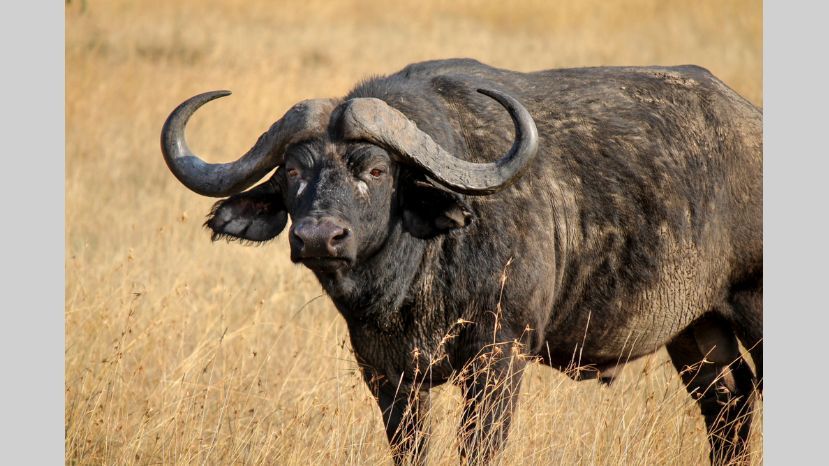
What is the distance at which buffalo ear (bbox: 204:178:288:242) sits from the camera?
17.8ft

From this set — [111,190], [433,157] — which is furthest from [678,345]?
[111,190]

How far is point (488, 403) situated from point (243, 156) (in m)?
1.67

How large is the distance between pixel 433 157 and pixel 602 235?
1.21 metres

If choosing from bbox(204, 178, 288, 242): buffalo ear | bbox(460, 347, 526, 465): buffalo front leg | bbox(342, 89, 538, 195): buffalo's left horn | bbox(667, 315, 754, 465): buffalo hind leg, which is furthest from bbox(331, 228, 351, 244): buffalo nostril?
bbox(667, 315, 754, 465): buffalo hind leg

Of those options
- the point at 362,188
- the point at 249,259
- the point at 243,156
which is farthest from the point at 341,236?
the point at 249,259

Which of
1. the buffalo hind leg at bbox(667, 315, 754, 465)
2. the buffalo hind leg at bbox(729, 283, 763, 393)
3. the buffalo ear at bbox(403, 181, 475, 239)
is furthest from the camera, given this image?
the buffalo hind leg at bbox(667, 315, 754, 465)

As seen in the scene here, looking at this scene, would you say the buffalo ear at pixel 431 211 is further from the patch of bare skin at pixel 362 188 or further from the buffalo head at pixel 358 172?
the patch of bare skin at pixel 362 188

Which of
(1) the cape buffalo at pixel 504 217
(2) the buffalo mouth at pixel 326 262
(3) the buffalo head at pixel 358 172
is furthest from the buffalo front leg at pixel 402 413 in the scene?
(2) the buffalo mouth at pixel 326 262

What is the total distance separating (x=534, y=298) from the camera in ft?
17.5

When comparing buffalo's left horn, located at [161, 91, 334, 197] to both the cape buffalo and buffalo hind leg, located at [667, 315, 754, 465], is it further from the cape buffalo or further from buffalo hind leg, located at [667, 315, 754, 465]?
buffalo hind leg, located at [667, 315, 754, 465]

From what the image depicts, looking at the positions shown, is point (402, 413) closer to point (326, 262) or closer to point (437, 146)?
point (326, 262)

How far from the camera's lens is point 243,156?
17.2ft

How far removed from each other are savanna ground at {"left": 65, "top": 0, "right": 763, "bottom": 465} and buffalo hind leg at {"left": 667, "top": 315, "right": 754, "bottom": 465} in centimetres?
14

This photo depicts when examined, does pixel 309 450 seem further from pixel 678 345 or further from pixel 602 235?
pixel 678 345
